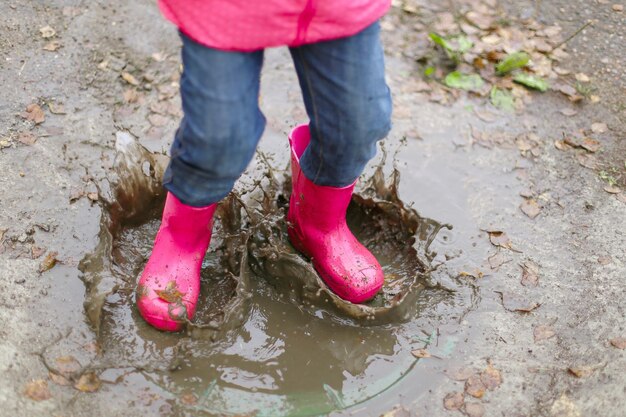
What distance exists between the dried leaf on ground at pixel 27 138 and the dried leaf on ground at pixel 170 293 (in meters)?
1.10

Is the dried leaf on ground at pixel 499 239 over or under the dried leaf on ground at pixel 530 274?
over

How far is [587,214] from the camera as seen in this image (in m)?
3.17

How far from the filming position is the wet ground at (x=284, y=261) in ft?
7.91

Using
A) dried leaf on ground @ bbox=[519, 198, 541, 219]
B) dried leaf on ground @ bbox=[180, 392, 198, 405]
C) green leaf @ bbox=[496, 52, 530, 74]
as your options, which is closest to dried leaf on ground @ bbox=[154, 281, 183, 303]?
dried leaf on ground @ bbox=[180, 392, 198, 405]

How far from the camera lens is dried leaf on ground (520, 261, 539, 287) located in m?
2.86

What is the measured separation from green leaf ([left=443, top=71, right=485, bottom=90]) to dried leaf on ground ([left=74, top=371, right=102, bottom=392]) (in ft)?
7.76

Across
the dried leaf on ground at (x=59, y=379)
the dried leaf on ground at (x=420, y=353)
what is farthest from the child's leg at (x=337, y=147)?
the dried leaf on ground at (x=59, y=379)

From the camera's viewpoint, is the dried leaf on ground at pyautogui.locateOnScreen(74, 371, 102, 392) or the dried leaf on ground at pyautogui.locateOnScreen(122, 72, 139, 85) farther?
the dried leaf on ground at pyautogui.locateOnScreen(122, 72, 139, 85)

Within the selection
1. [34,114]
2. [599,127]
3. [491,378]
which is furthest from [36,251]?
[599,127]

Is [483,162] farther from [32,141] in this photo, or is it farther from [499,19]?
[32,141]

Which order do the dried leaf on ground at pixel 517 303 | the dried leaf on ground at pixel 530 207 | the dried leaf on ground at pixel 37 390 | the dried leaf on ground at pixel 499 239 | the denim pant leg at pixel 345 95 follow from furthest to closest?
1. the dried leaf on ground at pixel 530 207
2. the dried leaf on ground at pixel 499 239
3. the dried leaf on ground at pixel 517 303
4. the dried leaf on ground at pixel 37 390
5. the denim pant leg at pixel 345 95

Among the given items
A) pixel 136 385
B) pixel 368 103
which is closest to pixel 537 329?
pixel 368 103

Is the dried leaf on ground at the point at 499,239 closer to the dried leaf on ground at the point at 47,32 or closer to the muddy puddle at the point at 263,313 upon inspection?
the muddy puddle at the point at 263,313

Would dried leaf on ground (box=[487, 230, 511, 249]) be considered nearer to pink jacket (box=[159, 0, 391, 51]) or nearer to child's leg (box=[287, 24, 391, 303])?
child's leg (box=[287, 24, 391, 303])
